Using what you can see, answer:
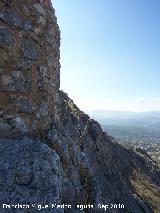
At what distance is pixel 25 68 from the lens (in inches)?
429

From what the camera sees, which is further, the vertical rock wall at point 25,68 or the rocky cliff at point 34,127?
the vertical rock wall at point 25,68

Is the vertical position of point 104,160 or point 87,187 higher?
point 87,187

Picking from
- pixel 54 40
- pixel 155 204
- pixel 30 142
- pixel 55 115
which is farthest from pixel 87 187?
pixel 155 204

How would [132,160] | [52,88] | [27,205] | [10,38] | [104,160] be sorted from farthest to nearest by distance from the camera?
[132,160] < [104,160] < [52,88] < [10,38] < [27,205]

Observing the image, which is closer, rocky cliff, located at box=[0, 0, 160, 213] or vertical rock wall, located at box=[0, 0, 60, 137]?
rocky cliff, located at box=[0, 0, 160, 213]

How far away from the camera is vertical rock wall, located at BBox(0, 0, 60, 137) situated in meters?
10.3

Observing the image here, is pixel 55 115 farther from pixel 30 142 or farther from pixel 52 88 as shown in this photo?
pixel 30 142

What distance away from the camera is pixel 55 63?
1283 centimetres

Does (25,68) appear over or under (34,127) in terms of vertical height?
over

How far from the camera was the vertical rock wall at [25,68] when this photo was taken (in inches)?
407

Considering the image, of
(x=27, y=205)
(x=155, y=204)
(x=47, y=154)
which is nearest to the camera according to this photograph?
(x=27, y=205)

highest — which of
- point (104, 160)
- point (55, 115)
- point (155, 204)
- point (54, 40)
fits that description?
point (54, 40)

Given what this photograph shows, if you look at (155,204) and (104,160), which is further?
(104,160)

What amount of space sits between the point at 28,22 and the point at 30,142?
4.23 metres
